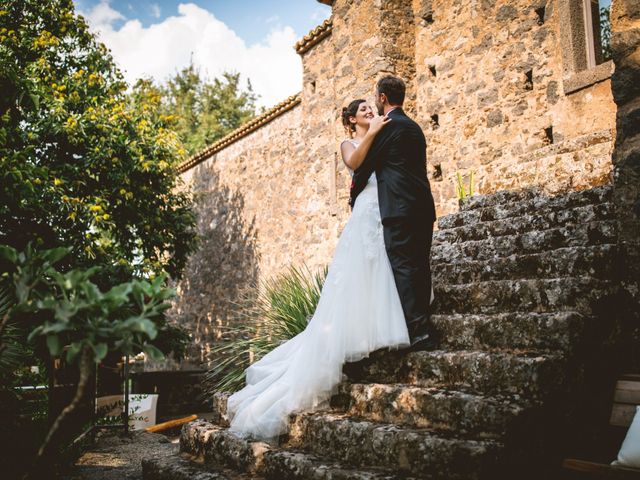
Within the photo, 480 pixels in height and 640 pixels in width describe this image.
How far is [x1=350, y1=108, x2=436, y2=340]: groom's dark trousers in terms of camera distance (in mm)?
3178

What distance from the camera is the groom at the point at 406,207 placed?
317 cm

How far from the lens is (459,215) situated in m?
5.21

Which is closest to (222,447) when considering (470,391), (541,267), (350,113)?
(470,391)

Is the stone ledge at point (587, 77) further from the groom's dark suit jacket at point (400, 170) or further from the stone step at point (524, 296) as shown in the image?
the stone step at point (524, 296)

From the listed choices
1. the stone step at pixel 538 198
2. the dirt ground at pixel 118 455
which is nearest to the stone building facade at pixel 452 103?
the stone step at pixel 538 198

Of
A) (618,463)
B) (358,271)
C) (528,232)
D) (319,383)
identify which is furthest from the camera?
(528,232)

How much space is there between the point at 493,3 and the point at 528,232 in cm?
386

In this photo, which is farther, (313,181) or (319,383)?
(313,181)

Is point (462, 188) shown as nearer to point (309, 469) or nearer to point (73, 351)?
point (309, 469)

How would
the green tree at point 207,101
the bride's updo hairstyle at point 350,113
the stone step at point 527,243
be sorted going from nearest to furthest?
the stone step at point 527,243 → the bride's updo hairstyle at point 350,113 → the green tree at point 207,101

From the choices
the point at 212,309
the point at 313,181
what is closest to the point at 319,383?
the point at 313,181

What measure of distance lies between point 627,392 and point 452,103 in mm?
5243

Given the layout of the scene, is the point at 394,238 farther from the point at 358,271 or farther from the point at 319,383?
the point at 319,383

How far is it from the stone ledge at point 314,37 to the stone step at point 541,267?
5.37m
